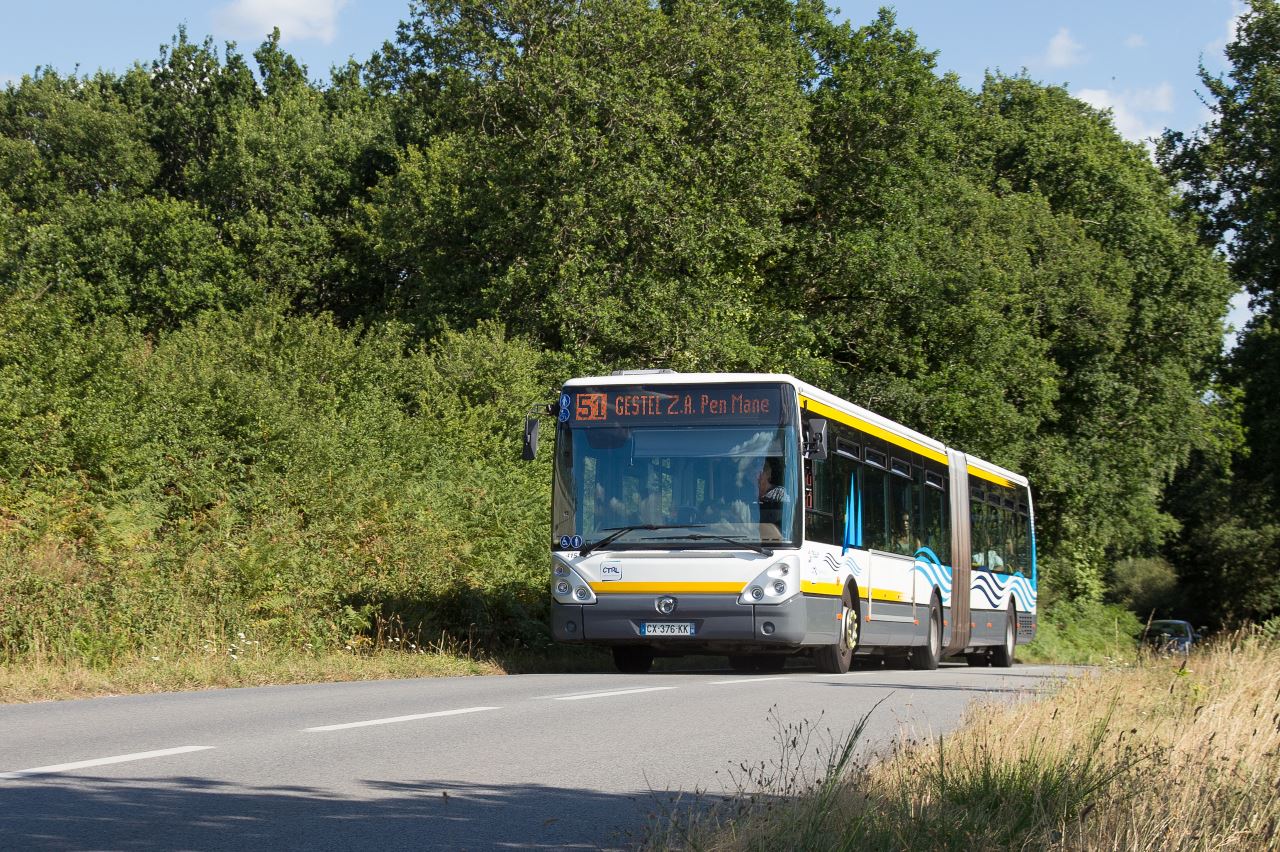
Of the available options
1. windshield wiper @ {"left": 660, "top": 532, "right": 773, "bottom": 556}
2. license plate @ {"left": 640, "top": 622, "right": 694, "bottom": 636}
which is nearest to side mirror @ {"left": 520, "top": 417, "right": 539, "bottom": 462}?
windshield wiper @ {"left": 660, "top": 532, "right": 773, "bottom": 556}

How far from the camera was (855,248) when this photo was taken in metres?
38.1

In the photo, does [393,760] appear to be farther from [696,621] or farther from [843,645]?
[843,645]

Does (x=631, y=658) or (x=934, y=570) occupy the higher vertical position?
(x=934, y=570)

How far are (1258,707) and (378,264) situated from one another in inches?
1657

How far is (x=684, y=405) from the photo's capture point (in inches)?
709

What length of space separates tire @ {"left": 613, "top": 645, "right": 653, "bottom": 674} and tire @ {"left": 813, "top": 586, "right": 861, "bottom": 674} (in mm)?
2103

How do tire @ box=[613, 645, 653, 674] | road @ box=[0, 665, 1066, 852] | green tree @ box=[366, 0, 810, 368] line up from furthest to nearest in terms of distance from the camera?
green tree @ box=[366, 0, 810, 368] → tire @ box=[613, 645, 653, 674] → road @ box=[0, 665, 1066, 852]

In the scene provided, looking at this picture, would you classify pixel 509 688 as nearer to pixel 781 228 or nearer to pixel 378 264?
pixel 781 228

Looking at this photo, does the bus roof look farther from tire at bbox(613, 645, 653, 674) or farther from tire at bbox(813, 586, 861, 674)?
tire at bbox(613, 645, 653, 674)

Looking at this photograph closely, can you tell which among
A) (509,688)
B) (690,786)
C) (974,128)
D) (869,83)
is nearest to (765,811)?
(690,786)

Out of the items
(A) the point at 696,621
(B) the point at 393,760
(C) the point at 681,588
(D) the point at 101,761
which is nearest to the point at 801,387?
(C) the point at 681,588

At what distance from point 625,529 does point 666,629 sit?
1174 millimetres

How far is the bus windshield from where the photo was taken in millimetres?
17672

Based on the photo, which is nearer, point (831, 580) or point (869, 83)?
point (831, 580)
